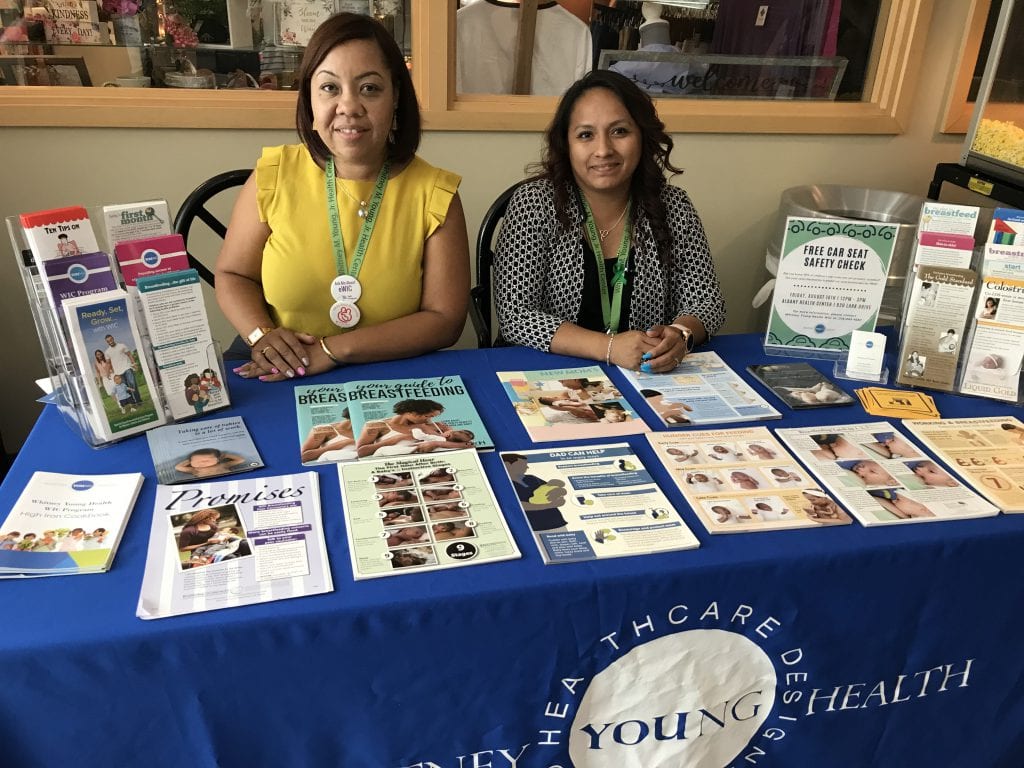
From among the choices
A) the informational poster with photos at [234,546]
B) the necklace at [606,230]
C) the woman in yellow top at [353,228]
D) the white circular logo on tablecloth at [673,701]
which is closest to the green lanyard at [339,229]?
the woman in yellow top at [353,228]

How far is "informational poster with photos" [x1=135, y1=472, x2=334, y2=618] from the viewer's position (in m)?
0.94

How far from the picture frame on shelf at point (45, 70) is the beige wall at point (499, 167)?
188 mm

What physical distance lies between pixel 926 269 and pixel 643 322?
2.12 ft

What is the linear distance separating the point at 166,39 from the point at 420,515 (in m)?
2.10

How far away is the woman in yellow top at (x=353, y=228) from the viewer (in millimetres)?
1596

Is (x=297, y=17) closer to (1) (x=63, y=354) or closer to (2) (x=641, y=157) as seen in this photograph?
(2) (x=641, y=157)

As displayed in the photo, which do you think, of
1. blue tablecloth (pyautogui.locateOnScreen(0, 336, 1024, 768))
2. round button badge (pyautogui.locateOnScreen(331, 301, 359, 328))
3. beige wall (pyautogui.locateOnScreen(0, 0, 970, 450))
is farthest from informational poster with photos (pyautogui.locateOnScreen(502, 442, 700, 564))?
beige wall (pyautogui.locateOnScreen(0, 0, 970, 450))

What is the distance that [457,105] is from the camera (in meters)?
2.55

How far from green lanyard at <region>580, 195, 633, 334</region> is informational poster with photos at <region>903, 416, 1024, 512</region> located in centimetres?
71

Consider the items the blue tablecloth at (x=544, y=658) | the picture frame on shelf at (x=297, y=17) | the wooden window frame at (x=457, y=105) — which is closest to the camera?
the blue tablecloth at (x=544, y=658)

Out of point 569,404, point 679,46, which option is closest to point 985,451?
point 569,404

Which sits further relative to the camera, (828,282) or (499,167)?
(499,167)

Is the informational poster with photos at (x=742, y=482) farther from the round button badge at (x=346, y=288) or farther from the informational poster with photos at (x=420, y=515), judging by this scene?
the round button badge at (x=346, y=288)

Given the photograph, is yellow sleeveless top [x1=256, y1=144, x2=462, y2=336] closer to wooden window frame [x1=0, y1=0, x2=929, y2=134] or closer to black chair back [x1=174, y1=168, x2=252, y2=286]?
black chair back [x1=174, y1=168, x2=252, y2=286]
